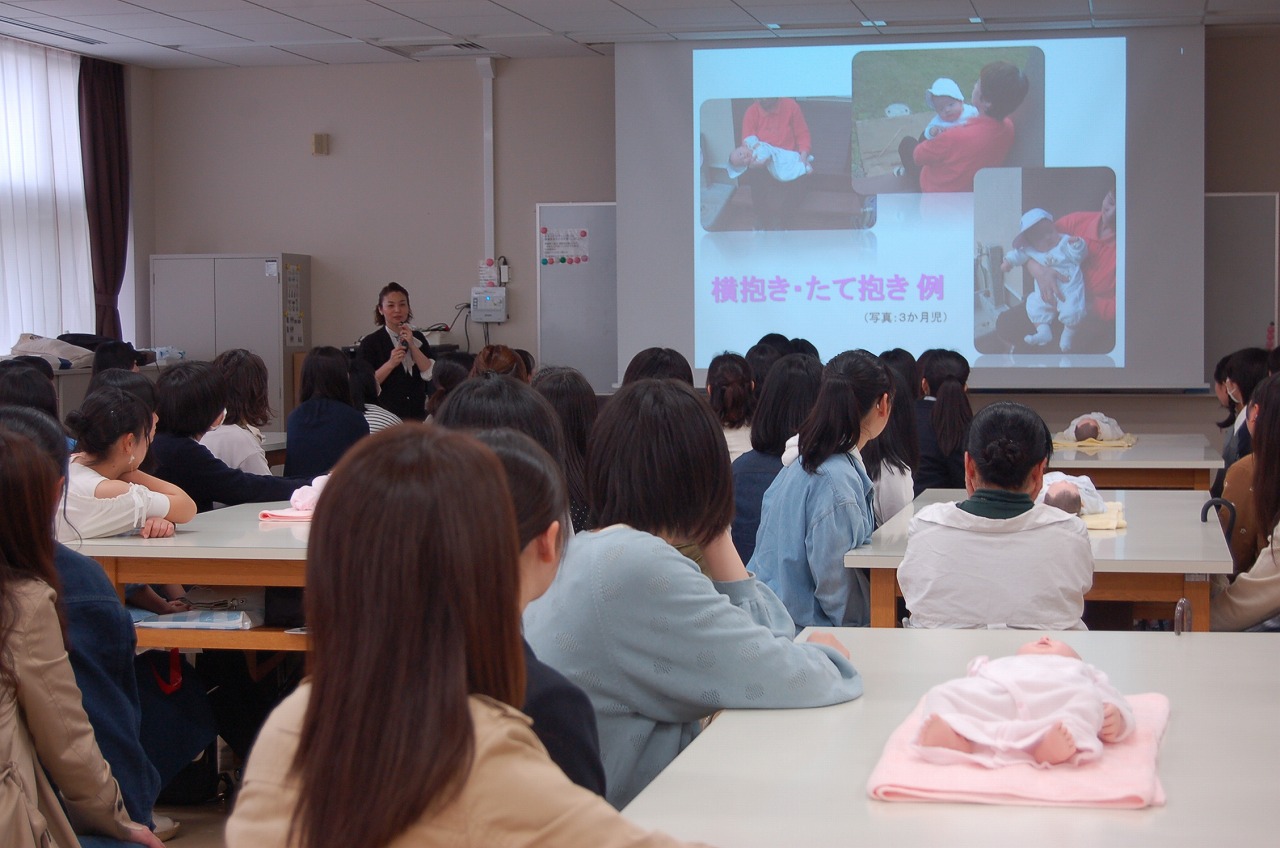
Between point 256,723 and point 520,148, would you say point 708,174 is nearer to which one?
point 520,148

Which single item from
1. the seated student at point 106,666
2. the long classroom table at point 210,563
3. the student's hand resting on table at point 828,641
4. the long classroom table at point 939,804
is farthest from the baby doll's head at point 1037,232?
the seated student at point 106,666

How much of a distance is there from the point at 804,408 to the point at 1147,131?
4.21m

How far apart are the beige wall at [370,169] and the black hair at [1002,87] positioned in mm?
1597

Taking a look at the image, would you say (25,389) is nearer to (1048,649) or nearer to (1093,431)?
(1048,649)

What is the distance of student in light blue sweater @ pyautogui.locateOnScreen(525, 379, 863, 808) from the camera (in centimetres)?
156

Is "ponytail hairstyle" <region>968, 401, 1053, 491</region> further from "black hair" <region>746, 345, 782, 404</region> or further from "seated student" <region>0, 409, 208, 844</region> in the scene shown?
"black hair" <region>746, 345, 782, 404</region>

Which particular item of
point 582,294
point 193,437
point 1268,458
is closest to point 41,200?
point 582,294

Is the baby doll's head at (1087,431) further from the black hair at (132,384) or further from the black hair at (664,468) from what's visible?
the black hair at (664,468)

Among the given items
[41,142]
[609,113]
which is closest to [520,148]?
[609,113]

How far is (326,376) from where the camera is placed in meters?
4.35

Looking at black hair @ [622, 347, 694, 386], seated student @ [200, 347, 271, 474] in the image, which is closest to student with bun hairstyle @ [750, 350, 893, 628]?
black hair @ [622, 347, 694, 386]

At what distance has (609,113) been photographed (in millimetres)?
7594

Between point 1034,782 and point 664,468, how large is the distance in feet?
2.06

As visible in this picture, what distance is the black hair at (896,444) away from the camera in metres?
3.56
